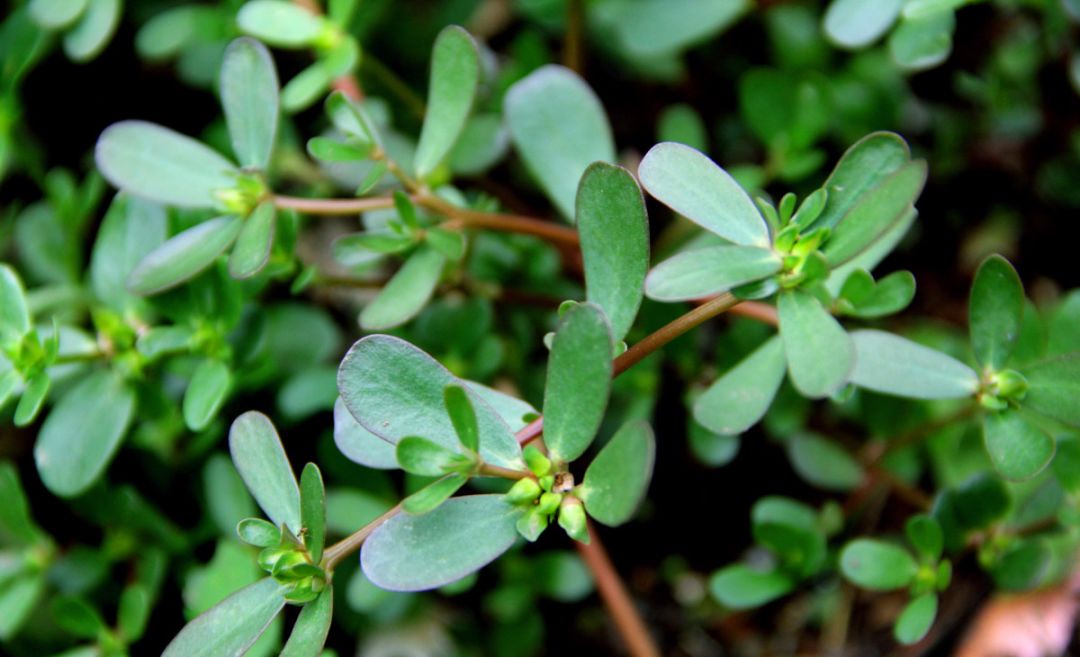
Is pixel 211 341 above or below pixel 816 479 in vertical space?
above

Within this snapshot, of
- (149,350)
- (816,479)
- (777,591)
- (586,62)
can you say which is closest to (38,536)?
(149,350)

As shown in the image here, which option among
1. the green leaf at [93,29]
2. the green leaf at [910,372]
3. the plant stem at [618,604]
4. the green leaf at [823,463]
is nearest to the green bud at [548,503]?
the green leaf at [910,372]

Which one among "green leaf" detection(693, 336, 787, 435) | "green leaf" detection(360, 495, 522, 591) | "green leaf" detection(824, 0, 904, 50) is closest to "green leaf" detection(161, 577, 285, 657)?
"green leaf" detection(360, 495, 522, 591)

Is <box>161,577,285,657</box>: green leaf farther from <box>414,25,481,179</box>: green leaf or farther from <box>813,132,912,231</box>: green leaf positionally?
<box>813,132,912,231</box>: green leaf

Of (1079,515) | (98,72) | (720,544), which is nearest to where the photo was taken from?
(1079,515)

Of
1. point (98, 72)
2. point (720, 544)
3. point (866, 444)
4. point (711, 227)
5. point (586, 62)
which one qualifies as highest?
point (711, 227)

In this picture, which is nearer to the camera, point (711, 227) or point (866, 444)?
point (711, 227)

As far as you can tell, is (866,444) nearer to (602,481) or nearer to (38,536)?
(602,481)

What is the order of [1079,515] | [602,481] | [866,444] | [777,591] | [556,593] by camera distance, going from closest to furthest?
[602,481]
[1079,515]
[777,591]
[556,593]
[866,444]
